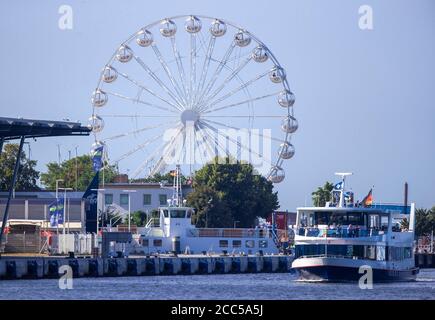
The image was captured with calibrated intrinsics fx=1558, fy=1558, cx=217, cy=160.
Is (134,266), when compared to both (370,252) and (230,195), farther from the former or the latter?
(230,195)

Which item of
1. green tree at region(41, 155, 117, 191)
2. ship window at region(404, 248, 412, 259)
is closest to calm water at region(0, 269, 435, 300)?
ship window at region(404, 248, 412, 259)

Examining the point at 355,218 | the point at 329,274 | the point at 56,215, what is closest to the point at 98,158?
the point at 56,215

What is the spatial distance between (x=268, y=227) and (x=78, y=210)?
15625mm

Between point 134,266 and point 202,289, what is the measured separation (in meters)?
16.4

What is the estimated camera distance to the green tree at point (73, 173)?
173 m

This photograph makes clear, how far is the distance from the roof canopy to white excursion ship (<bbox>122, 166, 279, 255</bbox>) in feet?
79.9

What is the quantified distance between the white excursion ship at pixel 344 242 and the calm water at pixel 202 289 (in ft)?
2.99

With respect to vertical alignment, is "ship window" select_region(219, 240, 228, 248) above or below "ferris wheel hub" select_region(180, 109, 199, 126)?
below

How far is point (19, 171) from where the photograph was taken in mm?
161500

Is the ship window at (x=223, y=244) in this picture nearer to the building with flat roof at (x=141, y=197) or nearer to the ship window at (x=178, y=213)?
the ship window at (x=178, y=213)

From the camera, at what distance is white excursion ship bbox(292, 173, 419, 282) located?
3093 inches

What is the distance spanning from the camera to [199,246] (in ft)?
362

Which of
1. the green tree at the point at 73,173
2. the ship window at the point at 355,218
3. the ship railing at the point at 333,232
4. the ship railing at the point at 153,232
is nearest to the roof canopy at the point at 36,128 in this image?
the ship railing at the point at 333,232

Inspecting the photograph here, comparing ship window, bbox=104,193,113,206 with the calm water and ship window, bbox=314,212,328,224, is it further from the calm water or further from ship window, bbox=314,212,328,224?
ship window, bbox=314,212,328,224
